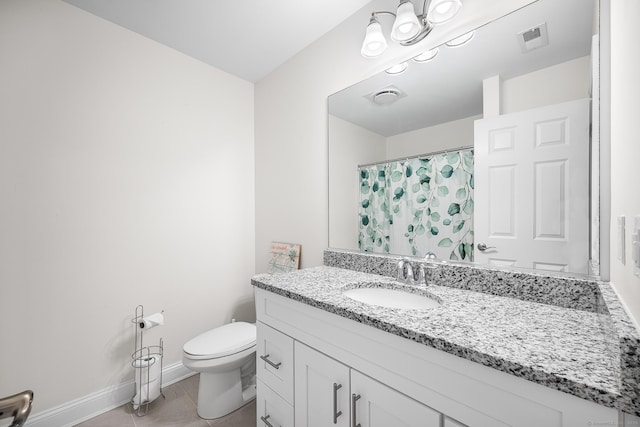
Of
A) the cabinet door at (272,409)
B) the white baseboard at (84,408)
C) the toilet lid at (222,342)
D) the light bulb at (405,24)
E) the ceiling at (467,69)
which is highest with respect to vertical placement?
the light bulb at (405,24)

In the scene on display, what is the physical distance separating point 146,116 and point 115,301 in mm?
1237

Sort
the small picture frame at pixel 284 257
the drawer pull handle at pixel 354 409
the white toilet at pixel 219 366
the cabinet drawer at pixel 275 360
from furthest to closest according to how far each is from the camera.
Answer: the small picture frame at pixel 284 257
the white toilet at pixel 219 366
the cabinet drawer at pixel 275 360
the drawer pull handle at pixel 354 409

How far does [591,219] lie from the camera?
90 centimetres

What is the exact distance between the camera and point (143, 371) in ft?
5.41

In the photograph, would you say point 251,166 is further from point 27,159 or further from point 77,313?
point 77,313

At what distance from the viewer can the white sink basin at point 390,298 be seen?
1128 millimetres

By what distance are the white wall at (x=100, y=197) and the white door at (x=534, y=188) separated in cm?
184

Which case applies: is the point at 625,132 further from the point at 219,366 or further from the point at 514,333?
the point at 219,366

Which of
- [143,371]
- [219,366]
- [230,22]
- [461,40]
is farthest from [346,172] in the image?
[143,371]

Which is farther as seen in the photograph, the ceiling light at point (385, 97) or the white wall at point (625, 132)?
the ceiling light at point (385, 97)

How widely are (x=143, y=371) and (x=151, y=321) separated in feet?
0.96

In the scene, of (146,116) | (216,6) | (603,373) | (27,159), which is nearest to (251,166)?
(146,116)

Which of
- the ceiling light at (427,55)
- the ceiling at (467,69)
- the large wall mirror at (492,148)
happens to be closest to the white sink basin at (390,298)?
the large wall mirror at (492,148)

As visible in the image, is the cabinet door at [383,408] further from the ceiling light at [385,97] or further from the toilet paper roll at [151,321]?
the toilet paper roll at [151,321]
